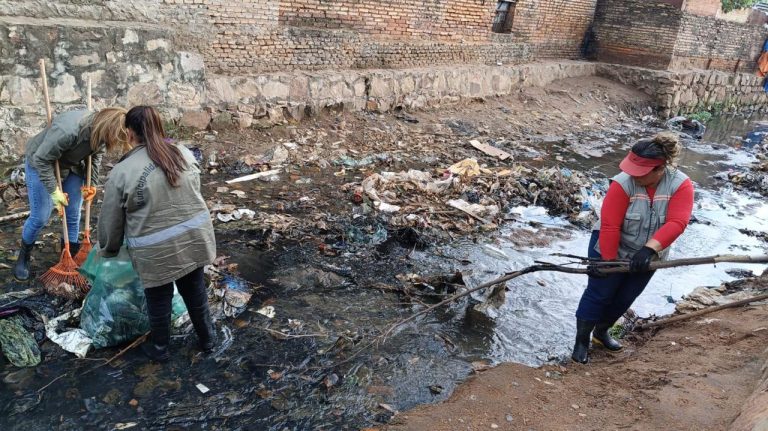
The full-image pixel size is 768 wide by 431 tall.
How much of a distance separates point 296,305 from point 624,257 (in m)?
2.44

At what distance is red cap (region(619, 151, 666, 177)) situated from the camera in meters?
3.12

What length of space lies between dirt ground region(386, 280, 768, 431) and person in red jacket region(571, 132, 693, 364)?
1.57ft

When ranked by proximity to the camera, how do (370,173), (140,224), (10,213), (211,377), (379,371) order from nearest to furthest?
(140,224) → (211,377) → (379,371) → (10,213) → (370,173)

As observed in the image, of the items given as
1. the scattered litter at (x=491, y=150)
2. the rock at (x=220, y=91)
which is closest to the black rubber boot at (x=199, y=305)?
the rock at (x=220, y=91)

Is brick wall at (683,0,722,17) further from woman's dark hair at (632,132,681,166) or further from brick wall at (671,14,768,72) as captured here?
woman's dark hair at (632,132,681,166)

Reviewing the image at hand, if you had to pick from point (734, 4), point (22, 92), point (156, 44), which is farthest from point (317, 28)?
point (734, 4)

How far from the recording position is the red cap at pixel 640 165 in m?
3.12

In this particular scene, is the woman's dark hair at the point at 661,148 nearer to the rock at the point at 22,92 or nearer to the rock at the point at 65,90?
the rock at the point at 65,90

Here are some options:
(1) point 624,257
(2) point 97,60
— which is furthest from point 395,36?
(1) point 624,257

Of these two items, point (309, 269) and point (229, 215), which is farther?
point (229, 215)

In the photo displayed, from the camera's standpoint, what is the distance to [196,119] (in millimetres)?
7445

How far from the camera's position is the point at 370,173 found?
7625 millimetres

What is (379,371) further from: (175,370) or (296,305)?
(175,370)

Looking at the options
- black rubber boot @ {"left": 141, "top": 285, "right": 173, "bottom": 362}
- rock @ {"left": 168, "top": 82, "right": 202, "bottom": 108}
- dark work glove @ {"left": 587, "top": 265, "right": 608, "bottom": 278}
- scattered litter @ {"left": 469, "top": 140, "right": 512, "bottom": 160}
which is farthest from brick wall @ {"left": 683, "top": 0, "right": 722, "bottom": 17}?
black rubber boot @ {"left": 141, "top": 285, "right": 173, "bottom": 362}
